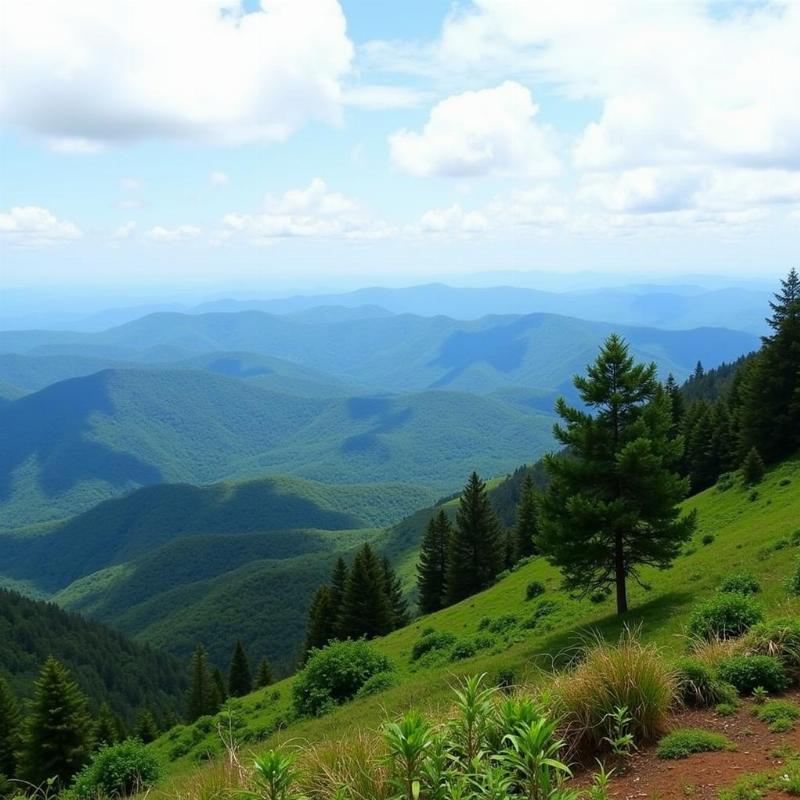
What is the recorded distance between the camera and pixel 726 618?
46.3ft

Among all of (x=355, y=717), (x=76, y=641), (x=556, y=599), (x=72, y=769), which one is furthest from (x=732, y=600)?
(x=76, y=641)

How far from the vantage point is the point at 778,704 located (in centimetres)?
1000

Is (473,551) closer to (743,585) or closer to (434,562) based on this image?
(434,562)

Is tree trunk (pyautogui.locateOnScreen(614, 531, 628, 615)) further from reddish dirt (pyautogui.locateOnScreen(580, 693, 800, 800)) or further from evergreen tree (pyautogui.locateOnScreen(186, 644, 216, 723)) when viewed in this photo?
evergreen tree (pyautogui.locateOnScreen(186, 644, 216, 723))

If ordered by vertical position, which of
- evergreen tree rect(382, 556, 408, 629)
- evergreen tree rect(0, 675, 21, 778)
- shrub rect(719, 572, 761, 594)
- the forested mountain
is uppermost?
shrub rect(719, 572, 761, 594)

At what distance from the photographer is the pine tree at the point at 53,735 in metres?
41.0

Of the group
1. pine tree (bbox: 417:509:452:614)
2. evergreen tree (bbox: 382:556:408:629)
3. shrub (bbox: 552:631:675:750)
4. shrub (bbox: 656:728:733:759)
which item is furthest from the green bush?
pine tree (bbox: 417:509:452:614)

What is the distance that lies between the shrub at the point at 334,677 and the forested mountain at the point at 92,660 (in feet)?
322

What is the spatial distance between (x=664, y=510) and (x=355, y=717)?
593 inches

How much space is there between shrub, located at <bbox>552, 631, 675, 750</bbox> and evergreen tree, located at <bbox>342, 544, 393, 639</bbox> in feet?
169

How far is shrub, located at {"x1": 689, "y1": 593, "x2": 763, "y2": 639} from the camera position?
45.5 feet

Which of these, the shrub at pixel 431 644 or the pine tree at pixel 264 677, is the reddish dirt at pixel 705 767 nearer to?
the shrub at pixel 431 644

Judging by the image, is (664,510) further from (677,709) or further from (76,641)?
(76,641)

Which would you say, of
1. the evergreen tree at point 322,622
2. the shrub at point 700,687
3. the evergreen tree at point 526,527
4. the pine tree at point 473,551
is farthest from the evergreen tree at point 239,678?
the shrub at point 700,687
